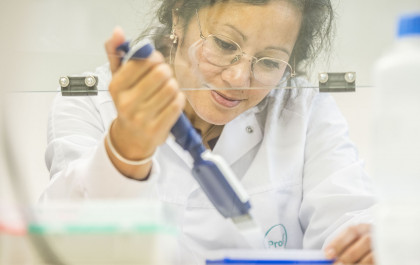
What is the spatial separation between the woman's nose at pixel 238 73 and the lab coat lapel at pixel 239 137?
214 mm

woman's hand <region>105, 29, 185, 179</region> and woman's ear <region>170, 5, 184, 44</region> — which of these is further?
woman's ear <region>170, 5, 184, 44</region>

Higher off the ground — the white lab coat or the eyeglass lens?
the eyeglass lens

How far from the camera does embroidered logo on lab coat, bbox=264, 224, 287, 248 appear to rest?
5.02 ft

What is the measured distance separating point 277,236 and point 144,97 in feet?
2.65

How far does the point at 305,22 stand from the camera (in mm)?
1479

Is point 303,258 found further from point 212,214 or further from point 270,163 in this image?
point 270,163

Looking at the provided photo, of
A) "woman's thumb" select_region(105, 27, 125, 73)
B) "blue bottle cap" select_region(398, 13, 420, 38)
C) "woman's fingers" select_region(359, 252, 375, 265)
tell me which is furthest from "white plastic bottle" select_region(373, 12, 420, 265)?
"woman's thumb" select_region(105, 27, 125, 73)

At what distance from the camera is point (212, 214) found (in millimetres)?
1500

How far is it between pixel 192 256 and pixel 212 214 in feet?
0.46

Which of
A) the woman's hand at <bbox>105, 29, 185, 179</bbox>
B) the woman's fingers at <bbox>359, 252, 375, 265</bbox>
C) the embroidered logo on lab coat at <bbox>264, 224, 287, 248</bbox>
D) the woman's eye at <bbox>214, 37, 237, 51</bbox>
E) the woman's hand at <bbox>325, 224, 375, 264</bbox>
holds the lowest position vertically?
the embroidered logo on lab coat at <bbox>264, 224, 287, 248</bbox>

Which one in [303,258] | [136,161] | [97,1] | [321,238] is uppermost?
[97,1]

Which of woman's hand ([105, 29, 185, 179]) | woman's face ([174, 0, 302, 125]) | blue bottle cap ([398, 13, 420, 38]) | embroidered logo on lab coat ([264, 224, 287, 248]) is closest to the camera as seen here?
blue bottle cap ([398, 13, 420, 38])

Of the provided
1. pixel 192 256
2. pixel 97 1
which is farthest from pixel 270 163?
pixel 97 1

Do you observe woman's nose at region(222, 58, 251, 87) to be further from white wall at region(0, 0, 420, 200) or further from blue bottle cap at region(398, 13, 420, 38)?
blue bottle cap at region(398, 13, 420, 38)
